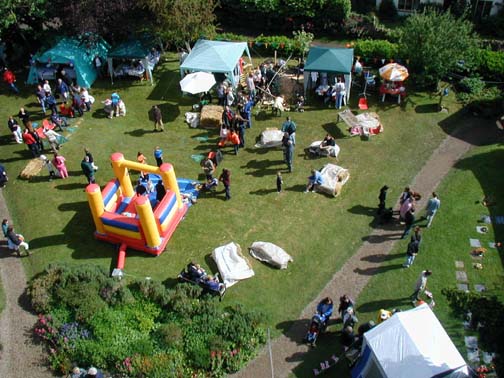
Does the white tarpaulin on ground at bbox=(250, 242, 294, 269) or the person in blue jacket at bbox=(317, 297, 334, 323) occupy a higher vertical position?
the person in blue jacket at bbox=(317, 297, 334, 323)

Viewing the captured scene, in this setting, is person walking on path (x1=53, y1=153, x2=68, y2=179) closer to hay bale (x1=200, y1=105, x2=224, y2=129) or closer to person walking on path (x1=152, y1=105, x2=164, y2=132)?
person walking on path (x1=152, y1=105, x2=164, y2=132)

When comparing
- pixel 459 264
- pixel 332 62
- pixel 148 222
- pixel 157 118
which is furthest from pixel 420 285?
pixel 157 118

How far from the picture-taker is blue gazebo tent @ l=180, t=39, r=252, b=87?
Result: 26.2 m

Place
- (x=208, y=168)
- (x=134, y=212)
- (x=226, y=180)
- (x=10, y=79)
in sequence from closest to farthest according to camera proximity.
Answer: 1. (x=134, y=212)
2. (x=226, y=180)
3. (x=208, y=168)
4. (x=10, y=79)

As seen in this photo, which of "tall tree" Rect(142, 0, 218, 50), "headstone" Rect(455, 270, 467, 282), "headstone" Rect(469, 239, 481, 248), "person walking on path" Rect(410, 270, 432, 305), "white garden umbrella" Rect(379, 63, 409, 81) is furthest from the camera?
"tall tree" Rect(142, 0, 218, 50)

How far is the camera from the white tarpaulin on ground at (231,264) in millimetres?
17422

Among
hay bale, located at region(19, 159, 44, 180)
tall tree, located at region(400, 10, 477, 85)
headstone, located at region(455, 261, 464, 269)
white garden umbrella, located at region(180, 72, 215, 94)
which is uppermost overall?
tall tree, located at region(400, 10, 477, 85)

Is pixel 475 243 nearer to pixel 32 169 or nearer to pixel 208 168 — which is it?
pixel 208 168

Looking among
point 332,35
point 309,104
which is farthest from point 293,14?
point 309,104

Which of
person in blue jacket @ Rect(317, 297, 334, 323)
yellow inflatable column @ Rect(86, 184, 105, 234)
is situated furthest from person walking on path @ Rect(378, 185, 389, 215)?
yellow inflatable column @ Rect(86, 184, 105, 234)

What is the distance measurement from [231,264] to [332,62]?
1277 centimetres

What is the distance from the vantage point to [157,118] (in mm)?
24375

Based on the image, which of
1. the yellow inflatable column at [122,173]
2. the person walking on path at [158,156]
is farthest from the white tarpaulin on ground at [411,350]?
the person walking on path at [158,156]

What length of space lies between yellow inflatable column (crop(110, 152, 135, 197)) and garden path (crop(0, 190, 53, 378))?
467cm
